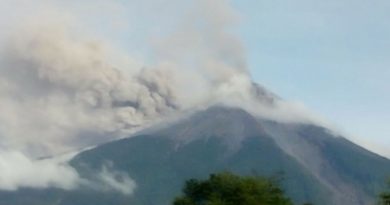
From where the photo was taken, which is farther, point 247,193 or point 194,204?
point 194,204

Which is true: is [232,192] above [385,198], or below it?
above

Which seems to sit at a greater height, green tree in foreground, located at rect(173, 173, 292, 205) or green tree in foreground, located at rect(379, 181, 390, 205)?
green tree in foreground, located at rect(173, 173, 292, 205)

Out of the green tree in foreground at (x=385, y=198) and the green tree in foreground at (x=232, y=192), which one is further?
the green tree in foreground at (x=232, y=192)

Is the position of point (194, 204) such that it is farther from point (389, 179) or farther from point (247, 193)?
point (389, 179)

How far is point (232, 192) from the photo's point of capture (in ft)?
238

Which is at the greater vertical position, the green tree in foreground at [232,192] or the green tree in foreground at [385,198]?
the green tree in foreground at [232,192]

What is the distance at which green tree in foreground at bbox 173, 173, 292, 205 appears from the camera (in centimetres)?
7062

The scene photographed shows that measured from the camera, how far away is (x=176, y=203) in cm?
7850

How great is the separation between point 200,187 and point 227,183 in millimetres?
4700

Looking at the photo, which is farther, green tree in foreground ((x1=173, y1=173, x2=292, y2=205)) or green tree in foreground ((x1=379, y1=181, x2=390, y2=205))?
green tree in foreground ((x1=173, y1=173, x2=292, y2=205))

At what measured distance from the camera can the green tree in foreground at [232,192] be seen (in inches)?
2781

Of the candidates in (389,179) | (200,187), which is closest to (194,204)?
(200,187)

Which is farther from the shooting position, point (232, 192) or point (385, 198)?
point (232, 192)

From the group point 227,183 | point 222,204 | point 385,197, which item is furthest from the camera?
point 227,183
